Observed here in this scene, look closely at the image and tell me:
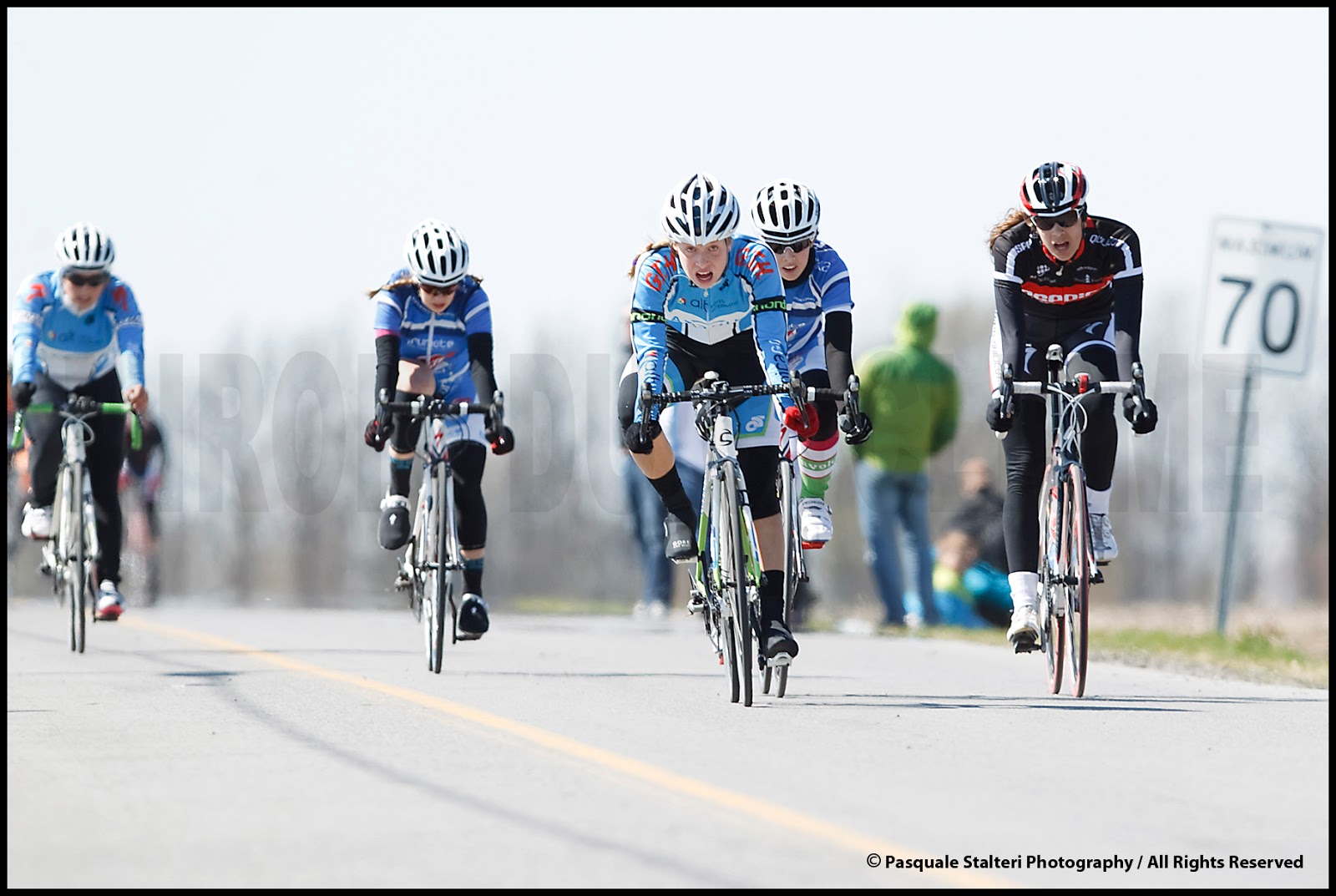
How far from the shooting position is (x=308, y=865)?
5547 millimetres

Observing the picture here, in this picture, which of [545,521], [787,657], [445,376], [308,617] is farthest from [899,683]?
[545,521]

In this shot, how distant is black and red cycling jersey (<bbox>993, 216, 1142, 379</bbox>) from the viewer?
9945 mm

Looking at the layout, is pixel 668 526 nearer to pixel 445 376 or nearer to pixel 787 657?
pixel 787 657

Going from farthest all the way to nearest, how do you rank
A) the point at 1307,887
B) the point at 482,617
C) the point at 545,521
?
the point at 545,521, the point at 482,617, the point at 1307,887

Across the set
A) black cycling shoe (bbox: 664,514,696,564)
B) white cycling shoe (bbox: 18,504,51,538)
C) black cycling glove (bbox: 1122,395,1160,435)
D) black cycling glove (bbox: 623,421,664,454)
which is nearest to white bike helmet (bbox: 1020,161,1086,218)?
black cycling glove (bbox: 1122,395,1160,435)

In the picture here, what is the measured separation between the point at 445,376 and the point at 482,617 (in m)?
1.40

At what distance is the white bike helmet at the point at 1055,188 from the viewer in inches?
383

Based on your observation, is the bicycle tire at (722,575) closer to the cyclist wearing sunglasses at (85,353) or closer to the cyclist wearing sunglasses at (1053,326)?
the cyclist wearing sunglasses at (1053,326)

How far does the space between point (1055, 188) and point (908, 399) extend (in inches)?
290

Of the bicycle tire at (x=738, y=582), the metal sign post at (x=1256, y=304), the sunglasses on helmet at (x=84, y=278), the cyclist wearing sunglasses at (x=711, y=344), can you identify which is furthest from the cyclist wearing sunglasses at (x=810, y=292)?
the metal sign post at (x=1256, y=304)

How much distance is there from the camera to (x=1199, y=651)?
13.4 metres

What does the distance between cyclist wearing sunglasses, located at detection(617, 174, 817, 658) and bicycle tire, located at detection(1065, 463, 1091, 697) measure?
1325mm

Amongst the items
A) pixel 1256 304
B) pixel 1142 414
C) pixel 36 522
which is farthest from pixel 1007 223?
pixel 36 522

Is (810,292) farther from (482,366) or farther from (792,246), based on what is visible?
(482,366)
